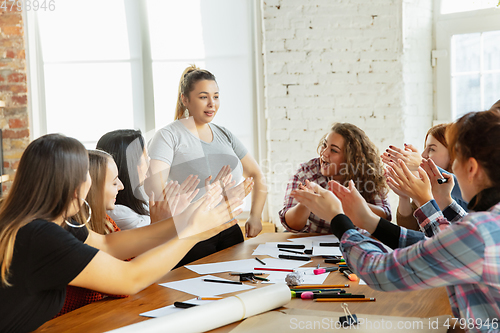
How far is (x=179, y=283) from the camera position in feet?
4.27

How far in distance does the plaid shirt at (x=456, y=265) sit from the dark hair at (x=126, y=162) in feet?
4.00

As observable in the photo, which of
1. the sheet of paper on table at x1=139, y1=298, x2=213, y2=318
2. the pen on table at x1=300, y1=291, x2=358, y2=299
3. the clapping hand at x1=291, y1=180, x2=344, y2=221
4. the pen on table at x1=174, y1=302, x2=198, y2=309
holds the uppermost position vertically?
the clapping hand at x1=291, y1=180, x2=344, y2=221

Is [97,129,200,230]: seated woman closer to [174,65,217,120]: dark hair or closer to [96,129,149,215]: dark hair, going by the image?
[96,129,149,215]: dark hair

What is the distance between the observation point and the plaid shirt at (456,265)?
29.3 inches

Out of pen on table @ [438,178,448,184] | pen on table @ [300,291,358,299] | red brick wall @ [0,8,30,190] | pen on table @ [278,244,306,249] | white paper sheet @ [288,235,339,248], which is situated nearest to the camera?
pen on table @ [300,291,358,299]

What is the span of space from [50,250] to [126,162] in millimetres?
947

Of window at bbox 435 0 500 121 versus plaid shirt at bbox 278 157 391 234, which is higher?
window at bbox 435 0 500 121

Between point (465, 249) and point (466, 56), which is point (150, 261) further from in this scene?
point (466, 56)

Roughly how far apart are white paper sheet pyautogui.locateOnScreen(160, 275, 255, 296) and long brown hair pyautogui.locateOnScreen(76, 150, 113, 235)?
0.35m

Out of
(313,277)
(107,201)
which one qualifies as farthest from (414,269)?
(107,201)

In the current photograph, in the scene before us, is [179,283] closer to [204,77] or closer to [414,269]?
[414,269]

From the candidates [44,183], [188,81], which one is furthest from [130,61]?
[44,183]

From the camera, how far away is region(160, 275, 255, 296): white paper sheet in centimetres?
120

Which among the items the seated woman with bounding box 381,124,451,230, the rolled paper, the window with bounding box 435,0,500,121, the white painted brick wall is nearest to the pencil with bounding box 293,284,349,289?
the rolled paper
